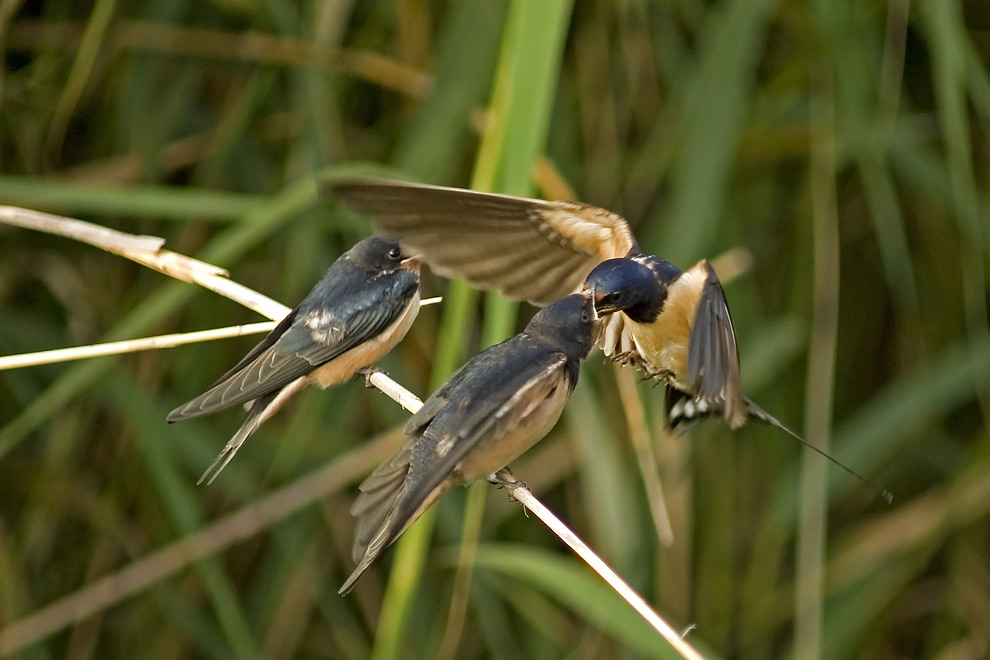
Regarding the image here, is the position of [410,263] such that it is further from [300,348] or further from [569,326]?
[569,326]

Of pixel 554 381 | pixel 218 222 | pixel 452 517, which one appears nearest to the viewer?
pixel 554 381

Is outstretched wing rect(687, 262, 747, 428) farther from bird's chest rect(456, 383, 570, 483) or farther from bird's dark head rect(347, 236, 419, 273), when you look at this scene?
bird's dark head rect(347, 236, 419, 273)

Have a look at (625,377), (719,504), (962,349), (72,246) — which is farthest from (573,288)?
(72,246)

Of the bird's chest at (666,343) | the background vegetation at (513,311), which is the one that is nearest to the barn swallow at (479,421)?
the bird's chest at (666,343)

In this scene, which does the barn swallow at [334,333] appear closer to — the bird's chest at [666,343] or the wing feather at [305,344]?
the wing feather at [305,344]

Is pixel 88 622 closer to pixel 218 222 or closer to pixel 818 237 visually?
pixel 218 222

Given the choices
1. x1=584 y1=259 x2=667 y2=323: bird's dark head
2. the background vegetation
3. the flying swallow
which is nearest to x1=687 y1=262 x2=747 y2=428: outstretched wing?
the flying swallow

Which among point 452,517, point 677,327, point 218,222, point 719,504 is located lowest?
point 719,504
